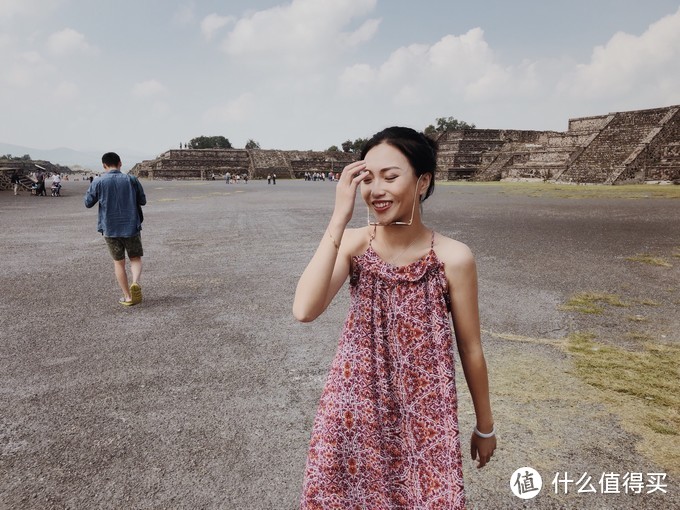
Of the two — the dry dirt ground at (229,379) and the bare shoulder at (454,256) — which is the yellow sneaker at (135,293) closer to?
the dry dirt ground at (229,379)

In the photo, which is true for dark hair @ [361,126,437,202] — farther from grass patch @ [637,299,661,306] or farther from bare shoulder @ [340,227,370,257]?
grass patch @ [637,299,661,306]

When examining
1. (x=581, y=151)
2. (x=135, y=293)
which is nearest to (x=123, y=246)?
(x=135, y=293)

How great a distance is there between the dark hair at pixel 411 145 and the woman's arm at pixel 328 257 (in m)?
0.13

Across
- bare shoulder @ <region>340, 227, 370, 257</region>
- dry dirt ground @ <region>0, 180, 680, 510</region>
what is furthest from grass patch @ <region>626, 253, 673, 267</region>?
bare shoulder @ <region>340, 227, 370, 257</region>

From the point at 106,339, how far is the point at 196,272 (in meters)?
2.71

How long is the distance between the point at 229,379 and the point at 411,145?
110 inches

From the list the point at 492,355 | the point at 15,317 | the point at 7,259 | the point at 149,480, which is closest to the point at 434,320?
the point at 149,480

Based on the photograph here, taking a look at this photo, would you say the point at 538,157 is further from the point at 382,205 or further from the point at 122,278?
the point at 382,205

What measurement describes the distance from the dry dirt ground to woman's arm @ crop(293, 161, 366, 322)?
137cm

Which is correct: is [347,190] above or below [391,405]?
above

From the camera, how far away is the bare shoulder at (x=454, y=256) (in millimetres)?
1513

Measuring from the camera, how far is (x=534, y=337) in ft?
14.7

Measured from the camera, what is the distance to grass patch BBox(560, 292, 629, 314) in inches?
207

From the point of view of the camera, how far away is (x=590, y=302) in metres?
5.52
